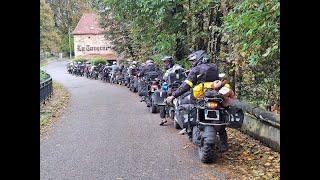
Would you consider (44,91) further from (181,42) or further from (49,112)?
(181,42)

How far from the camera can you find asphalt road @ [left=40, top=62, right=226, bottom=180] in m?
6.44

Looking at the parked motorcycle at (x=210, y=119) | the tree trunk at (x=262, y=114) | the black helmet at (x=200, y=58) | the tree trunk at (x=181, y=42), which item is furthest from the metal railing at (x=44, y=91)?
the parked motorcycle at (x=210, y=119)

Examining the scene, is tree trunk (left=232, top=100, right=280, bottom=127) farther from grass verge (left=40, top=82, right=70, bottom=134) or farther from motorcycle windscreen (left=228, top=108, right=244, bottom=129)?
grass verge (left=40, top=82, right=70, bottom=134)

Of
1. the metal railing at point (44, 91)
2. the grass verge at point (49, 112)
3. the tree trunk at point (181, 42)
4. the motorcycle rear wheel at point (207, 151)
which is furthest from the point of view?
the tree trunk at point (181, 42)

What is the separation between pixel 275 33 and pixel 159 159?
8.78 feet

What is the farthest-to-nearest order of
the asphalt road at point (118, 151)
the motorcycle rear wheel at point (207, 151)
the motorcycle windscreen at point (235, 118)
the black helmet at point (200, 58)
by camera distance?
the black helmet at point (200, 58) < the motorcycle windscreen at point (235, 118) < the motorcycle rear wheel at point (207, 151) < the asphalt road at point (118, 151)

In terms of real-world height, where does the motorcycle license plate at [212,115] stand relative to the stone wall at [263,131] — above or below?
above

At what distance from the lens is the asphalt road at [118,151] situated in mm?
6441

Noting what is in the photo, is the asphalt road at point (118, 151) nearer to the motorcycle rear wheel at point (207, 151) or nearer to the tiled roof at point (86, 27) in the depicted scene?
the motorcycle rear wheel at point (207, 151)

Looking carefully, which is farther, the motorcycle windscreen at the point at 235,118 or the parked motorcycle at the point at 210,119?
the motorcycle windscreen at the point at 235,118

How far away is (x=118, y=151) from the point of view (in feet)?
26.1

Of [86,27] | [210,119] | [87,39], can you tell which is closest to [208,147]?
[210,119]
